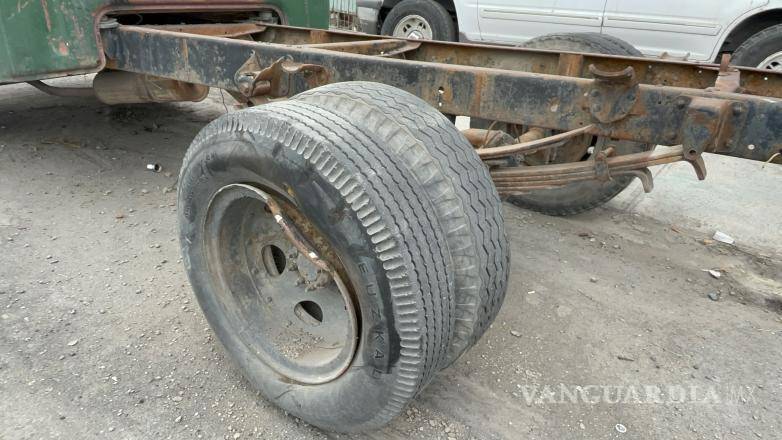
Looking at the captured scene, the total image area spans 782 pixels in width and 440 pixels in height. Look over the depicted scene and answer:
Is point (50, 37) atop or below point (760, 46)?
atop

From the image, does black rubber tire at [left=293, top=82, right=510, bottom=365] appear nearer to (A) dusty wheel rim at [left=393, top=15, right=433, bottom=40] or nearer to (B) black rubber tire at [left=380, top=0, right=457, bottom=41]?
(B) black rubber tire at [left=380, top=0, right=457, bottom=41]

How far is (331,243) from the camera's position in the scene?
1.71 metres

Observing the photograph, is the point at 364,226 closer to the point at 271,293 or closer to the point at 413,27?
the point at 271,293

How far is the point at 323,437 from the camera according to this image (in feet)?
6.84

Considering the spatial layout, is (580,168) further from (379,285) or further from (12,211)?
(12,211)

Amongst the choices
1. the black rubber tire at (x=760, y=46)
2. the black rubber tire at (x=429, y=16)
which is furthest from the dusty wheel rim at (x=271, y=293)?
the black rubber tire at (x=429, y=16)

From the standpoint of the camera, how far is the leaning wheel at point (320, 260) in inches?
64.8

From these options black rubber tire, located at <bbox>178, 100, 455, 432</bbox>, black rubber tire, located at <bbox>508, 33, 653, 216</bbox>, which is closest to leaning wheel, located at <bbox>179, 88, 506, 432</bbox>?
black rubber tire, located at <bbox>178, 100, 455, 432</bbox>

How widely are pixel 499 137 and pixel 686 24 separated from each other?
5211 mm

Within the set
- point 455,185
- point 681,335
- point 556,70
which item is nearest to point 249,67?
point 455,185

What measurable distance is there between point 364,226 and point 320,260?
25cm
